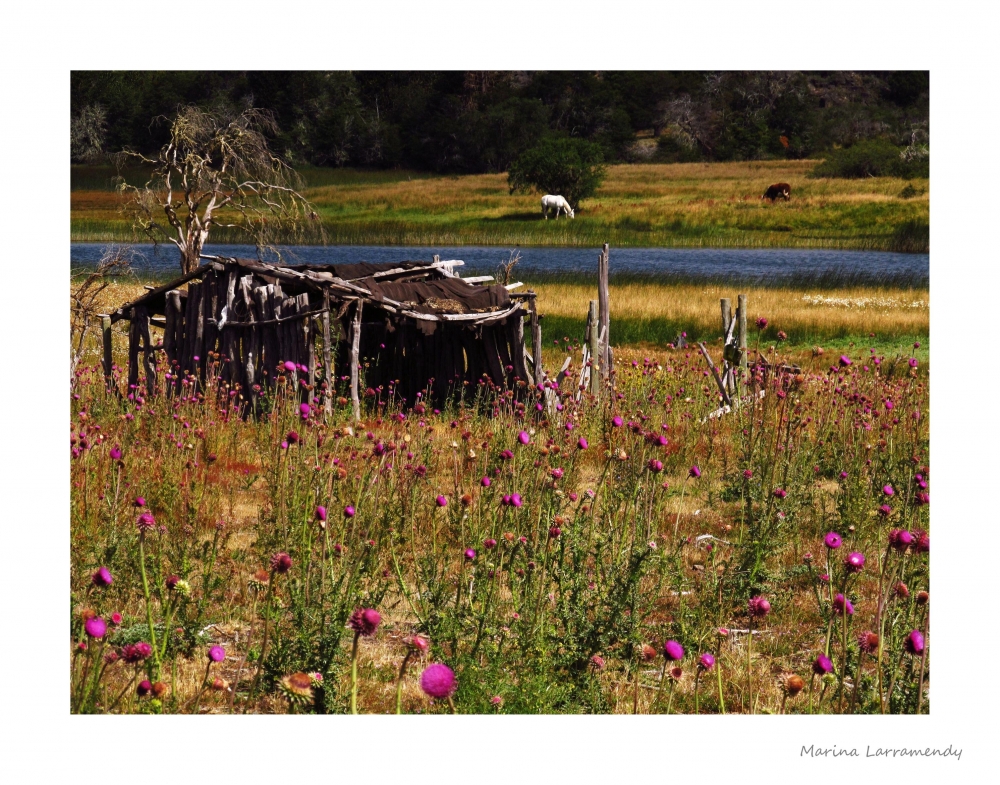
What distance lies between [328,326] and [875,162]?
4906 cm

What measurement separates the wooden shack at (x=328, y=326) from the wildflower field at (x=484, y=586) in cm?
262

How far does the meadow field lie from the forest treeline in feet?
6.17

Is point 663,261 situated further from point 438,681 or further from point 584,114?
point 438,681

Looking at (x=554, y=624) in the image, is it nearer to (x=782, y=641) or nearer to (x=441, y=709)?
(x=441, y=709)

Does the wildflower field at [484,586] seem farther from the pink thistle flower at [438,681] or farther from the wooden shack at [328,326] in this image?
the wooden shack at [328,326]

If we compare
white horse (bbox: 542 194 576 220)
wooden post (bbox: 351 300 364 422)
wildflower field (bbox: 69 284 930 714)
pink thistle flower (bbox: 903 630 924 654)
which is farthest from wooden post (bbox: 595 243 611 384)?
white horse (bbox: 542 194 576 220)

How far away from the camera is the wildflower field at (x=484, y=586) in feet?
11.8

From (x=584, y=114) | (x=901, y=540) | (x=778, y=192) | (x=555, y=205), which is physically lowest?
(x=901, y=540)

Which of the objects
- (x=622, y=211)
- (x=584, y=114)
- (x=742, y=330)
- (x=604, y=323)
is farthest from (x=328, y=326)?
(x=584, y=114)

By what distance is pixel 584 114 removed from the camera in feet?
194

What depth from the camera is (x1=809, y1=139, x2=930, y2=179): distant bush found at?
5228 cm

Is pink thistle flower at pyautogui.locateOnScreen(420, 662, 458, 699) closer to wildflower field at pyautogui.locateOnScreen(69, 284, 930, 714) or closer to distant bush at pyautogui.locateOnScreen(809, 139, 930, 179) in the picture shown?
wildflower field at pyautogui.locateOnScreen(69, 284, 930, 714)

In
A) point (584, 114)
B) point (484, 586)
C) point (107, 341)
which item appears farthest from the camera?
point (584, 114)

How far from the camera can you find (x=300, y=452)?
4.88 m
